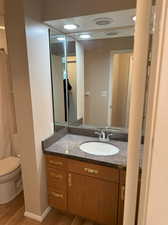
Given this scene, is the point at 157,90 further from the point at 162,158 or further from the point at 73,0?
the point at 73,0

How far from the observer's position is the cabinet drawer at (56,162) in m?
1.70

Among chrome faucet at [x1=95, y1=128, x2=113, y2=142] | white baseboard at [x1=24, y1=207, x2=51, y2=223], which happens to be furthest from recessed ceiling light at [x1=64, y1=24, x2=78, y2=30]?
white baseboard at [x1=24, y1=207, x2=51, y2=223]

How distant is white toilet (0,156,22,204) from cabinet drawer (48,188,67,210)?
572 millimetres

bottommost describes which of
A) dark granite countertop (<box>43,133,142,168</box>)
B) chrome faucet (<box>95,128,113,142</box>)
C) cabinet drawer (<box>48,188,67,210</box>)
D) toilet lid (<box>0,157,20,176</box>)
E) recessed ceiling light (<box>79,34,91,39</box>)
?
cabinet drawer (<box>48,188,67,210</box>)

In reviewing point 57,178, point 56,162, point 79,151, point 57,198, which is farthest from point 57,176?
point 79,151

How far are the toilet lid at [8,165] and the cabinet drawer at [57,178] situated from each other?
1.92ft

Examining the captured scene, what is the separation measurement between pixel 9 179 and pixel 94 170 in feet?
3.87

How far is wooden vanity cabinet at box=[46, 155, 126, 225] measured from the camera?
5.06 ft

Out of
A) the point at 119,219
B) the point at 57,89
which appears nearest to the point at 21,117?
the point at 57,89

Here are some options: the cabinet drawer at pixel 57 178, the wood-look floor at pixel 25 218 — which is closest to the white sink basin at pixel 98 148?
the cabinet drawer at pixel 57 178

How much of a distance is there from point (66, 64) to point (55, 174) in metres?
1.34

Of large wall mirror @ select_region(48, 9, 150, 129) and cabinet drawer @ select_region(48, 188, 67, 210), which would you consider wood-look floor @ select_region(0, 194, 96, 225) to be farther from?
large wall mirror @ select_region(48, 9, 150, 129)

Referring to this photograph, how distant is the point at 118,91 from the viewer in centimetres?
193

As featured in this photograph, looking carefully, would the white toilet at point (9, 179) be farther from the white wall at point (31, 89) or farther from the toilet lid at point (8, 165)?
the white wall at point (31, 89)
